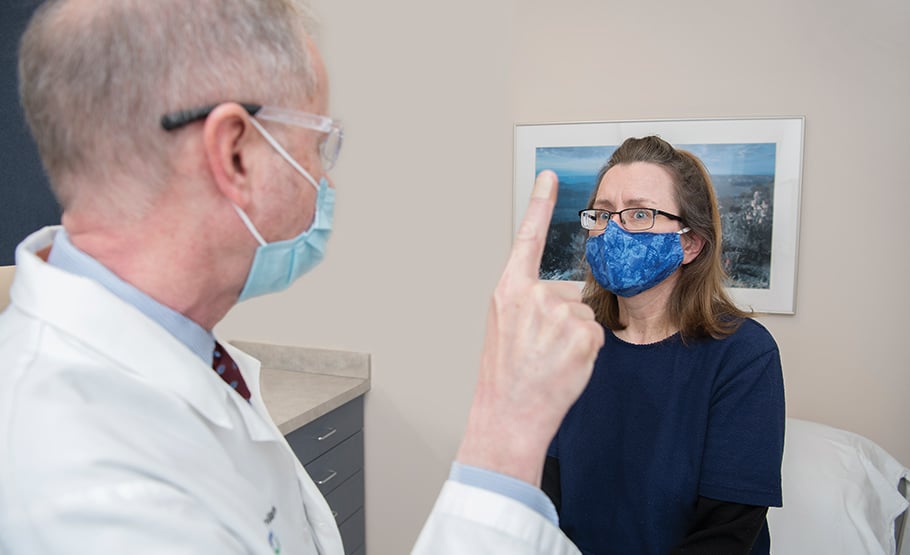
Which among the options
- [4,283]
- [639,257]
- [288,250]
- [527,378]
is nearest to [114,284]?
[288,250]

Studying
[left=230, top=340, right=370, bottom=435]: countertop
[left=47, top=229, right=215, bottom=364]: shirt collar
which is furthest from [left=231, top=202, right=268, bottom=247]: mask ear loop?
[left=230, top=340, right=370, bottom=435]: countertop

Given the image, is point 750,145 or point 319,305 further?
point 319,305

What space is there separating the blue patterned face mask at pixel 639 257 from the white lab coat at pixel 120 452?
2.85ft

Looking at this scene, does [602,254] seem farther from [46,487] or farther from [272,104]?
[46,487]

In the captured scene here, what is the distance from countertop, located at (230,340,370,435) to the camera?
2012 millimetres

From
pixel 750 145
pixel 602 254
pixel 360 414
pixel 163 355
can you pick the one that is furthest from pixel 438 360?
pixel 163 355

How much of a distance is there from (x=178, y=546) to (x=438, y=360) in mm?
1746

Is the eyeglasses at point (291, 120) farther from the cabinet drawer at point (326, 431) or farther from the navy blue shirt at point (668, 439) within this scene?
the cabinet drawer at point (326, 431)

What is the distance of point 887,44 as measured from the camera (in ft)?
5.78

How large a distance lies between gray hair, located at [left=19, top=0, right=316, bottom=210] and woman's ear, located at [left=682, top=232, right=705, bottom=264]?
1108 mm

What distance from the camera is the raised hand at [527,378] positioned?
1.83 ft

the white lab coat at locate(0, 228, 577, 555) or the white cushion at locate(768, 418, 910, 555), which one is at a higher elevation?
the white lab coat at locate(0, 228, 577, 555)

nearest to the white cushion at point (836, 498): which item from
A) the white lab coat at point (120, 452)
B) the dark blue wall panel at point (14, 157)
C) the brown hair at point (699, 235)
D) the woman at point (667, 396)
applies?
the woman at point (667, 396)

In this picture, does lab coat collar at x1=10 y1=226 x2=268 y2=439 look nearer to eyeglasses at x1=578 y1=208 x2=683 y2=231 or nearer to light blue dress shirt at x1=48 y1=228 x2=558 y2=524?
light blue dress shirt at x1=48 y1=228 x2=558 y2=524
